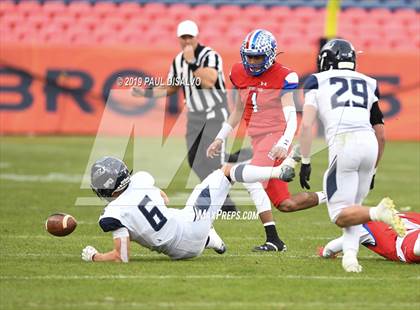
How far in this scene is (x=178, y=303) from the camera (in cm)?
624

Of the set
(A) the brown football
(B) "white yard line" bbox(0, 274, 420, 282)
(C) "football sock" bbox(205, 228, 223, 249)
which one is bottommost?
(C) "football sock" bbox(205, 228, 223, 249)

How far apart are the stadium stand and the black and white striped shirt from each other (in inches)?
402

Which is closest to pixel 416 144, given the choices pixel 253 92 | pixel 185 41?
pixel 185 41

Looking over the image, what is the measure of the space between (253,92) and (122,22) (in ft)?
46.9

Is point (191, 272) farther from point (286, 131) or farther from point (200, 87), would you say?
point (200, 87)

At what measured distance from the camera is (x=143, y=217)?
24.6 feet

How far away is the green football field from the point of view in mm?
6320

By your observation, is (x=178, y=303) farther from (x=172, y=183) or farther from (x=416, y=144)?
(x=416, y=144)

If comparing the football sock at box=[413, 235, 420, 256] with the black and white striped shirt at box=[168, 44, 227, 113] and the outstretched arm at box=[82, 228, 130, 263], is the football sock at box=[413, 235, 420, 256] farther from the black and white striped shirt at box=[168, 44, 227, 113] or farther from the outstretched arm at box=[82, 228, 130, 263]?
the black and white striped shirt at box=[168, 44, 227, 113]

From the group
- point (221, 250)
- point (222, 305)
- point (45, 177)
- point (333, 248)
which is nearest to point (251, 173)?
point (221, 250)

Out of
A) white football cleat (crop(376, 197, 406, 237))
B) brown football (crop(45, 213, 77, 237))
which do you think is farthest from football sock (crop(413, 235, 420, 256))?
brown football (crop(45, 213, 77, 237))

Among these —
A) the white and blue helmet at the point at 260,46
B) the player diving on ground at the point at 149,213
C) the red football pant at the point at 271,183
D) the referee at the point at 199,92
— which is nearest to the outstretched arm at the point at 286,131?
the red football pant at the point at 271,183

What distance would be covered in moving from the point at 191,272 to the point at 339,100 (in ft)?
5.34

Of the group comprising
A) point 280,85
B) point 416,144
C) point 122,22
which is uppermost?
point 280,85
